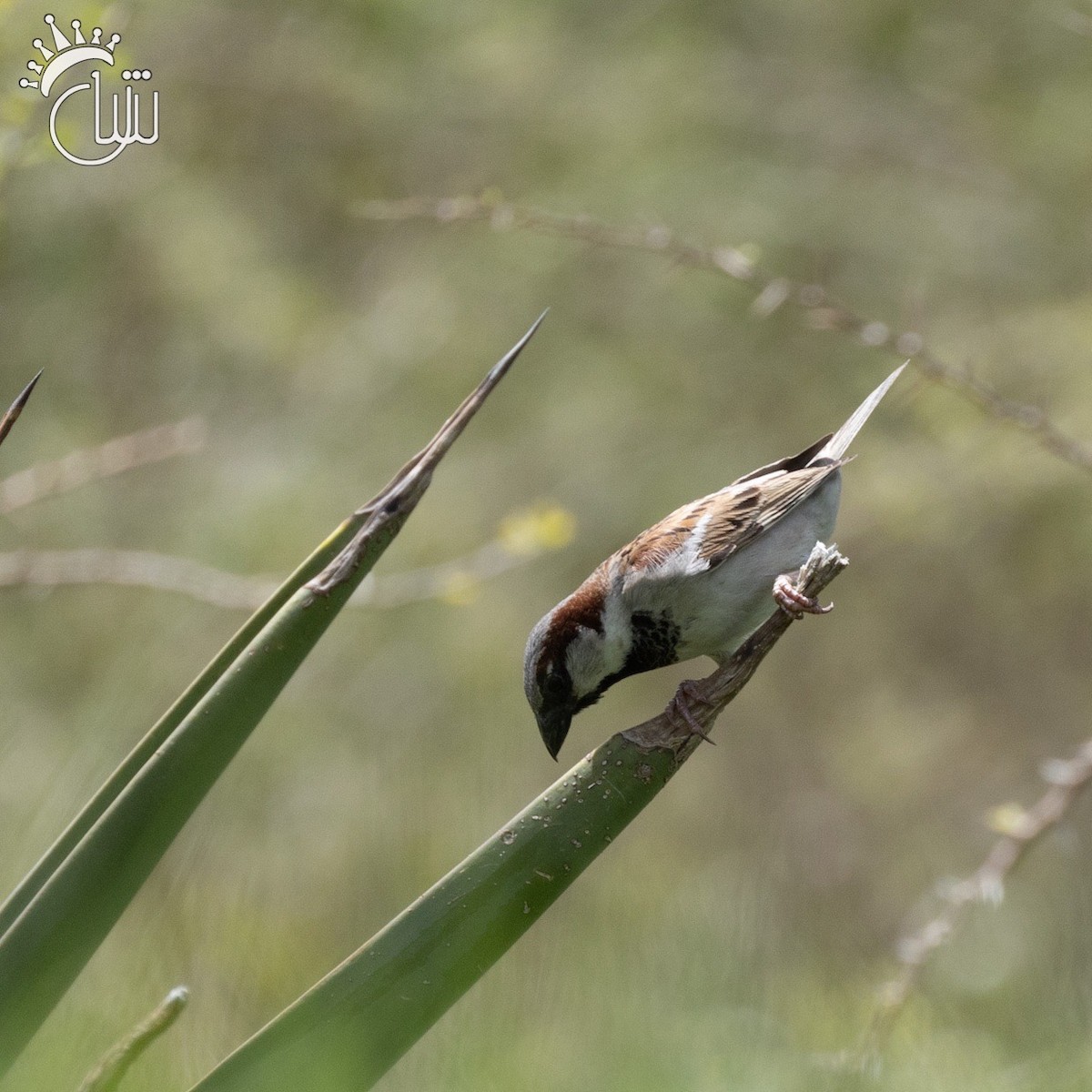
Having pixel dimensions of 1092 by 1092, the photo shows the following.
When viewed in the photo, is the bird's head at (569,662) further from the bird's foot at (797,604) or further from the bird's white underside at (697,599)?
the bird's foot at (797,604)

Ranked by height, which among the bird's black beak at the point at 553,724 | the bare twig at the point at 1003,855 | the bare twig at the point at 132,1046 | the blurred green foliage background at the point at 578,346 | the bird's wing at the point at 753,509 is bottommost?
the blurred green foliage background at the point at 578,346

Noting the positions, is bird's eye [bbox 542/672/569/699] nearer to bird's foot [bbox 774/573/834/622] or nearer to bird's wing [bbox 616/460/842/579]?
bird's wing [bbox 616/460/842/579]

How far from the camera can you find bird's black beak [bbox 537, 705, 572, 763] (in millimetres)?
2584

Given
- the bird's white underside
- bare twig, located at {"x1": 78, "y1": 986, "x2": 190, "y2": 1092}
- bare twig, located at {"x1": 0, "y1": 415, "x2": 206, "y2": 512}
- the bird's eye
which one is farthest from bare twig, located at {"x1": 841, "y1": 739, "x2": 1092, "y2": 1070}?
bare twig, located at {"x1": 0, "y1": 415, "x2": 206, "y2": 512}

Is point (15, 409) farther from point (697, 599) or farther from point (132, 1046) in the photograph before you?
point (697, 599)

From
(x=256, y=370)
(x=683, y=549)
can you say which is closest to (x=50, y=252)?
(x=256, y=370)

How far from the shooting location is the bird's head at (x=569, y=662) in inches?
101

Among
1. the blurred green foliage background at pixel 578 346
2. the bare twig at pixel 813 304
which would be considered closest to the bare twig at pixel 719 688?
the bare twig at pixel 813 304

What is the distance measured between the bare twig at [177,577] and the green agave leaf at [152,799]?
4.60 feet

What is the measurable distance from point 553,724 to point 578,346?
4.57 m

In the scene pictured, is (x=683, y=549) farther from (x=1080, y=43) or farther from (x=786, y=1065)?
(x=1080, y=43)

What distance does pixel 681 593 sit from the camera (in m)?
2.75

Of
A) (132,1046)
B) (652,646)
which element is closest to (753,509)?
(652,646)

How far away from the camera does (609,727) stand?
21.4ft
